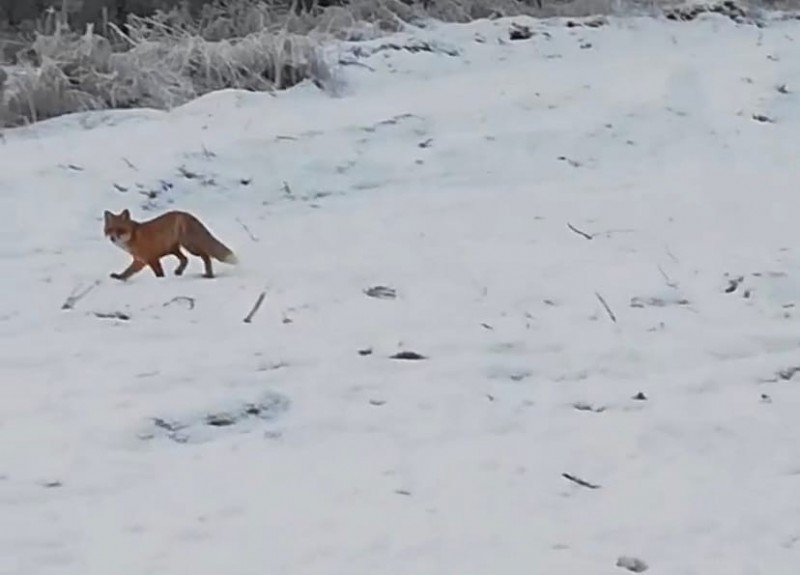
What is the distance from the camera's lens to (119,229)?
606 centimetres

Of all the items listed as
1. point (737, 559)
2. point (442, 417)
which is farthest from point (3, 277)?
point (737, 559)

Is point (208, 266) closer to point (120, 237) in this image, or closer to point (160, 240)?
point (160, 240)

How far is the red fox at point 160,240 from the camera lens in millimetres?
6000

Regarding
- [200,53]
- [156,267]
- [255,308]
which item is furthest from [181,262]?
[200,53]

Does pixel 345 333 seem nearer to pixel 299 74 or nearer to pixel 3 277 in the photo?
pixel 3 277

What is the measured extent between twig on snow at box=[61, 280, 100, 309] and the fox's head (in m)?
0.23

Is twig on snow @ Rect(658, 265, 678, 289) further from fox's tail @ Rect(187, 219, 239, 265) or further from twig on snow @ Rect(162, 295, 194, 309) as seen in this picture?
twig on snow @ Rect(162, 295, 194, 309)

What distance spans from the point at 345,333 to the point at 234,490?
58.1 inches

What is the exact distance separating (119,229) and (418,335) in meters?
1.64

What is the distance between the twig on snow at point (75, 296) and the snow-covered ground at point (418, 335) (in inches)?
1.3

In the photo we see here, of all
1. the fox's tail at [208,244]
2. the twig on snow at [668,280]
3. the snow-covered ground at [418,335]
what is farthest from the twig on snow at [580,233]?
the fox's tail at [208,244]

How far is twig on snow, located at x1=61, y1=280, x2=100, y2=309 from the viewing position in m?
5.52

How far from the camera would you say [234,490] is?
370cm

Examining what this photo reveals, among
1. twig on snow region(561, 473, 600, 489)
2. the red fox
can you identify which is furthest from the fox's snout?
twig on snow region(561, 473, 600, 489)
